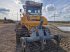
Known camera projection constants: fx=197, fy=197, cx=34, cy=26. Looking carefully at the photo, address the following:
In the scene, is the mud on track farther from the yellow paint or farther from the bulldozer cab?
the bulldozer cab

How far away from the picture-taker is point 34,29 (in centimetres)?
1297

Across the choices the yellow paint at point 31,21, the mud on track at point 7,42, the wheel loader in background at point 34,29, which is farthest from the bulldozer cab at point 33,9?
the mud on track at point 7,42

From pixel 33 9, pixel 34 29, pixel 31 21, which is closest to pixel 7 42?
pixel 31 21

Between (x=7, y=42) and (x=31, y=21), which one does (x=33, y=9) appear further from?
(x=7, y=42)

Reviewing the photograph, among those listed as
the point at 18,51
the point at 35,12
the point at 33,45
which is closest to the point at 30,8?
the point at 35,12

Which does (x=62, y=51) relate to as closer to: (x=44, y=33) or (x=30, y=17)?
(x=44, y=33)

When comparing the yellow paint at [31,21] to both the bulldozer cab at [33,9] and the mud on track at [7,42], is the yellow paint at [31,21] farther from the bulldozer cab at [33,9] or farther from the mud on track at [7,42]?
the mud on track at [7,42]

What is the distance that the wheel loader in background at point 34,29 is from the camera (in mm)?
12328

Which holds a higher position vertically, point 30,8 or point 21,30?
point 30,8

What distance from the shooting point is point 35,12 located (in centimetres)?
1523

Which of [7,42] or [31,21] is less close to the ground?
[31,21]

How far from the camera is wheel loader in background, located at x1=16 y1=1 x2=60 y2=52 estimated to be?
12.3 metres

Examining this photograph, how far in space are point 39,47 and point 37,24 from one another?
5.79ft

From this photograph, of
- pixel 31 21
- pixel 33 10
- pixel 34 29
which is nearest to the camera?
pixel 34 29
